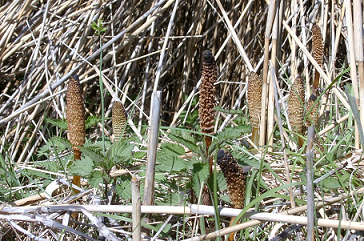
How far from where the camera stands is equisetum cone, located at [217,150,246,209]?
95 centimetres

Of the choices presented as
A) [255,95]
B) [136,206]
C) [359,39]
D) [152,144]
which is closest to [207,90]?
[152,144]

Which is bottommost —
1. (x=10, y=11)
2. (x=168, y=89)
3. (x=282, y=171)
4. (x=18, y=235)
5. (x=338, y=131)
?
(x=18, y=235)

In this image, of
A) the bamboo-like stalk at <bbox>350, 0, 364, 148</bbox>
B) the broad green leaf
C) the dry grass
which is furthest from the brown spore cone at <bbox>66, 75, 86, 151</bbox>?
the bamboo-like stalk at <bbox>350, 0, 364, 148</bbox>

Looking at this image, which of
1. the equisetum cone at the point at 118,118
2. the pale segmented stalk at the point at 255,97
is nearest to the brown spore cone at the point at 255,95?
the pale segmented stalk at the point at 255,97

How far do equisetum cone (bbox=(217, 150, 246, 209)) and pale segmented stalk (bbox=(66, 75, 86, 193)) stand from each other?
53cm

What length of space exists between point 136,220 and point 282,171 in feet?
2.32

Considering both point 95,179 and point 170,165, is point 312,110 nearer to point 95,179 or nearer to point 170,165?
point 170,165

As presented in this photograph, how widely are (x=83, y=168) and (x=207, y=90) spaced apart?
0.49 meters

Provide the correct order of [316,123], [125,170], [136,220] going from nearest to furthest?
[136,220]
[125,170]
[316,123]

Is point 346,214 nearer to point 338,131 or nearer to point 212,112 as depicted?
point 212,112

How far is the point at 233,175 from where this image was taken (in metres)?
0.97

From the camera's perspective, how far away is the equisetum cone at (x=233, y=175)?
0.95 meters

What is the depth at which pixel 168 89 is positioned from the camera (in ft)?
9.75

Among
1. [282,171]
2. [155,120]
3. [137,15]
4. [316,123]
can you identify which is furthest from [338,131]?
[137,15]
